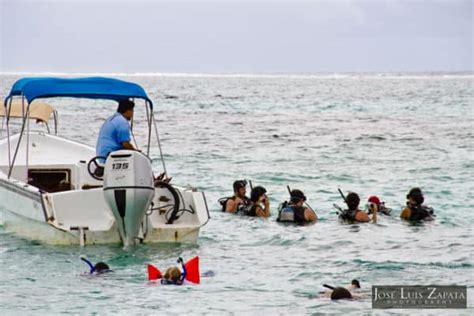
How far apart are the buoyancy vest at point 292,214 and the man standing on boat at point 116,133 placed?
3.40 metres

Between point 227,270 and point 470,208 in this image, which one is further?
point 470,208

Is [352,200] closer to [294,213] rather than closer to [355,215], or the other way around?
[355,215]

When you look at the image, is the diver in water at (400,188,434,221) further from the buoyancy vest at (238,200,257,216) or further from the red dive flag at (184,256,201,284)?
the red dive flag at (184,256,201,284)

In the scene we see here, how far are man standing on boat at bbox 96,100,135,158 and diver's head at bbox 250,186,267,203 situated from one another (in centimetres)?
326

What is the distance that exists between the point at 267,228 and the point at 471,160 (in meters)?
12.7

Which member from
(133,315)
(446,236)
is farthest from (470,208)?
(133,315)

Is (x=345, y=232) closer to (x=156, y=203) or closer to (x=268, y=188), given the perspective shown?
(x=156, y=203)

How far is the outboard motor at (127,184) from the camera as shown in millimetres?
11766

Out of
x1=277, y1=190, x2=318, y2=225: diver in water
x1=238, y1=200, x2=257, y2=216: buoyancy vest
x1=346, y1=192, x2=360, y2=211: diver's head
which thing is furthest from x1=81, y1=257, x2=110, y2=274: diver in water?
x1=346, y1=192, x2=360, y2=211: diver's head

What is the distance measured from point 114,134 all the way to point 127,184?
96cm

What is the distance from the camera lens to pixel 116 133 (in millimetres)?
12461

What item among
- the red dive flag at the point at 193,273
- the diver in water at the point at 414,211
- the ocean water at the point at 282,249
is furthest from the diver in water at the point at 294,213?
the red dive flag at the point at 193,273

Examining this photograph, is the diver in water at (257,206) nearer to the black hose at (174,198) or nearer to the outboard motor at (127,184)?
the black hose at (174,198)

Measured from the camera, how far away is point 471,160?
85.5ft
